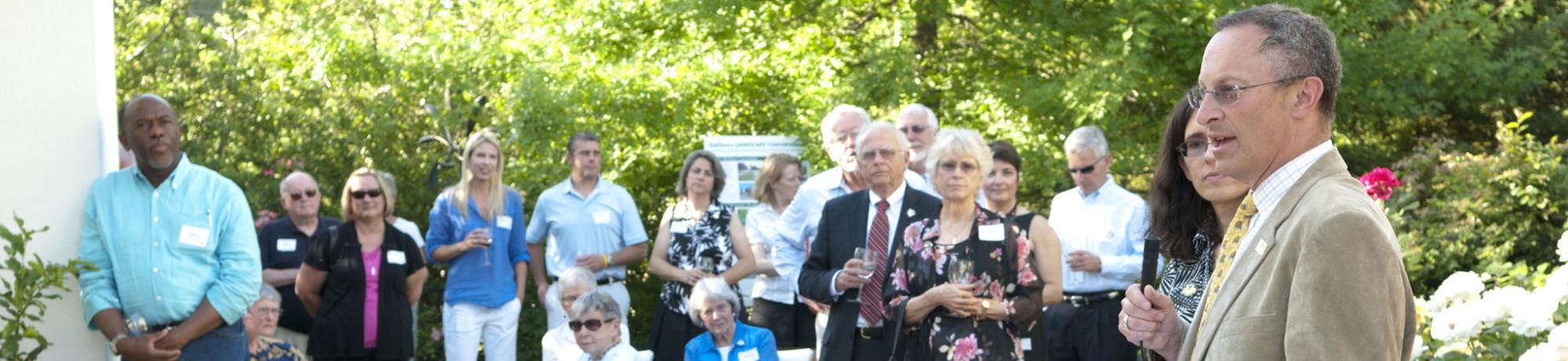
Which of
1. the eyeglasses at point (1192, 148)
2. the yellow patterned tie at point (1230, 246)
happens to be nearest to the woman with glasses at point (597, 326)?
the eyeglasses at point (1192, 148)

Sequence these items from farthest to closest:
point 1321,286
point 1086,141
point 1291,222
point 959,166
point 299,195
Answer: point 299,195 → point 1086,141 → point 959,166 → point 1291,222 → point 1321,286

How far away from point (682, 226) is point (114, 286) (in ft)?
9.82

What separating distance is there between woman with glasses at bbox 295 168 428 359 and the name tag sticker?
82.0 inches

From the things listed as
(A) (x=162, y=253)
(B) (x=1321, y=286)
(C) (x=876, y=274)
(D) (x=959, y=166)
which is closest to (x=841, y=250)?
(C) (x=876, y=274)

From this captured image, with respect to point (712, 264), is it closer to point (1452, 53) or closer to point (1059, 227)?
point (1059, 227)

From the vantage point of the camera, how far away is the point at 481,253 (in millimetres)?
8055

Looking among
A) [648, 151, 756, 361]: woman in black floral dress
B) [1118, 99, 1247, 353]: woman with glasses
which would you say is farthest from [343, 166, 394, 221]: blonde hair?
[1118, 99, 1247, 353]: woman with glasses

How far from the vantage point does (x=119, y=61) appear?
13820 millimetres

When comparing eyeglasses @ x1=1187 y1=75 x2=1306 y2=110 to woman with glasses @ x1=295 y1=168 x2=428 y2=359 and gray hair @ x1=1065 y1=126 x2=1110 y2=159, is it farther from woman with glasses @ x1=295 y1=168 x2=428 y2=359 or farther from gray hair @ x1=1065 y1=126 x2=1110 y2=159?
woman with glasses @ x1=295 y1=168 x2=428 y2=359

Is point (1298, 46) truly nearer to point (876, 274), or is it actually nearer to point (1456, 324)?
point (1456, 324)

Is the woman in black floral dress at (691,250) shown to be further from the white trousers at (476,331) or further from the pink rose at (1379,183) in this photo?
the pink rose at (1379,183)

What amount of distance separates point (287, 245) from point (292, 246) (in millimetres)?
25

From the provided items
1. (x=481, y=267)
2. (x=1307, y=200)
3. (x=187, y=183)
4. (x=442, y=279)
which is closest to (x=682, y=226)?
(x=481, y=267)

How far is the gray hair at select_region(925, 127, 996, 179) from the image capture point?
5.23 metres
